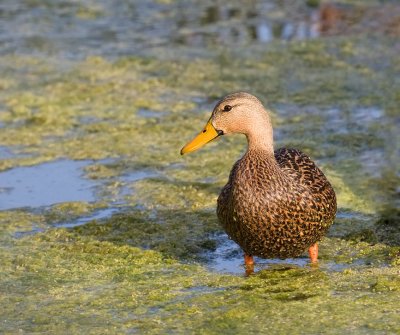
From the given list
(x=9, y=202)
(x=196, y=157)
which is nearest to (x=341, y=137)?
(x=196, y=157)

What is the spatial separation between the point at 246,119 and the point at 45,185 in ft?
7.30

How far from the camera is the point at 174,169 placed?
24.0ft

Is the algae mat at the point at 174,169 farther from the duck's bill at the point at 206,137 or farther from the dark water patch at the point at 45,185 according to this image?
the duck's bill at the point at 206,137

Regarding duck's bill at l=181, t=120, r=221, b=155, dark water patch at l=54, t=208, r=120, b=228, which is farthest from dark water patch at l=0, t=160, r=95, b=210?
duck's bill at l=181, t=120, r=221, b=155

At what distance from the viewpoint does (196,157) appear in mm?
7598

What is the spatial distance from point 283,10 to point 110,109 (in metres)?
3.89

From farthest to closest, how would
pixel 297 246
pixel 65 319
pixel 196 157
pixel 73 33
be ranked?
pixel 73 33, pixel 196 157, pixel 297 246, pixel 65 319

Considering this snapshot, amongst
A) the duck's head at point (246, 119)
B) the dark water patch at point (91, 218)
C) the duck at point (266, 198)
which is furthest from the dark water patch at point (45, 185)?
the duck at point (266, 198)

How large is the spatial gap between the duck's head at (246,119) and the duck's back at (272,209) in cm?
13

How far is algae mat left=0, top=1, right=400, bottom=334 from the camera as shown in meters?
4.95

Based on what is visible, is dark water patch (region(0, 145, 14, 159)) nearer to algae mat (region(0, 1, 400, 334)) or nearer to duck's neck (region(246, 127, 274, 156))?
algae mat (region(0, 1, 400, 334))

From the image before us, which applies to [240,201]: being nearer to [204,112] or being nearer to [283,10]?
[204,112]

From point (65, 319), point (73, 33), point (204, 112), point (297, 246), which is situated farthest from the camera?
point (73, 33)

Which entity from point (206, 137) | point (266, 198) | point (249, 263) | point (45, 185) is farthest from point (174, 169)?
point (266, 198)
